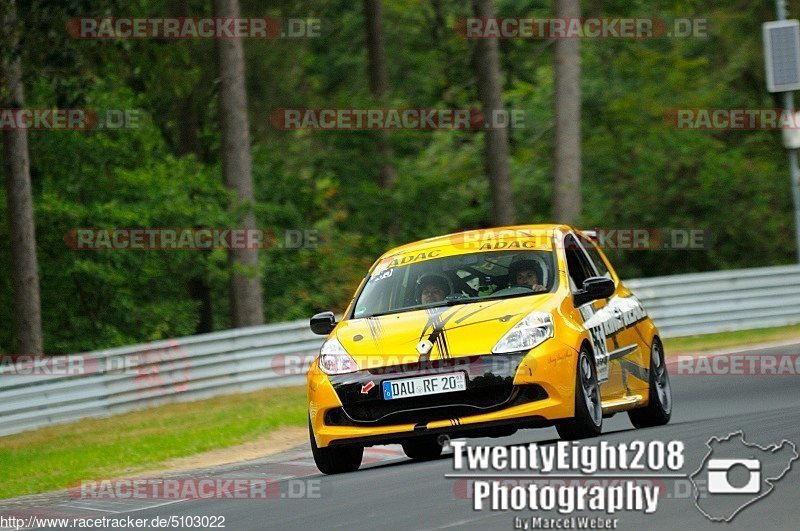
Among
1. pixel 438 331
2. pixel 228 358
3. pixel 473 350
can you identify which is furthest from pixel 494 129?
pixel 473 350

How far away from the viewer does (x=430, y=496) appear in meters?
9.41

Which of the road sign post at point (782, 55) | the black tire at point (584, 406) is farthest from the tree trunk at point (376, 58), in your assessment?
the black tire at point (584, 406)

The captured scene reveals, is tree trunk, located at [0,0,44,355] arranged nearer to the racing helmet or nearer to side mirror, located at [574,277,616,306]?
the racing helmet

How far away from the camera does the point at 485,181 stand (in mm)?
41406

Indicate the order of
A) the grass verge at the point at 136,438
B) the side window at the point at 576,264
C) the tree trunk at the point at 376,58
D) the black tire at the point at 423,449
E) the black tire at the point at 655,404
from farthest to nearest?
the tree trunk at the point at 376,58, the grass verge at the point at 136,438, the black tire at the point at 655,404, the black tire at the point at 423,449, the side window at the point at 576,264

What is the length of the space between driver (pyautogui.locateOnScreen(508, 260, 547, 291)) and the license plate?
138cm

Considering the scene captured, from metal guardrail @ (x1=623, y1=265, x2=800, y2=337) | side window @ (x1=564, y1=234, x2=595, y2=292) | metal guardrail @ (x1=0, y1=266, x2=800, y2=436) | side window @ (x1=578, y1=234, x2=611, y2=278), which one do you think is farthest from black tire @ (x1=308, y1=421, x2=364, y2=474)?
metal guardrail @ (x1=623, y1=265, x2=800, y2=337)

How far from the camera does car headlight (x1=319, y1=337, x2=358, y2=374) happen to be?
11.0 metres

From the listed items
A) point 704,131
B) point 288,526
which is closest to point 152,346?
point 288,526

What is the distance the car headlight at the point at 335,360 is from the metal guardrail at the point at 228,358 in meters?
12.2

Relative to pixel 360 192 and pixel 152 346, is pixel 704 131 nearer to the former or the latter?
pixel 360 192

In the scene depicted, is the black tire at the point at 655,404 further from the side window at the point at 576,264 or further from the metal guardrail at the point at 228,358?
the metal guardrail at the point at 228,358

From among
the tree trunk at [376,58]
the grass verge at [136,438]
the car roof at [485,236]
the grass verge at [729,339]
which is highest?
the tree trunk at [376,58]

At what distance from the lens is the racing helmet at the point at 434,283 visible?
11.9 metres
